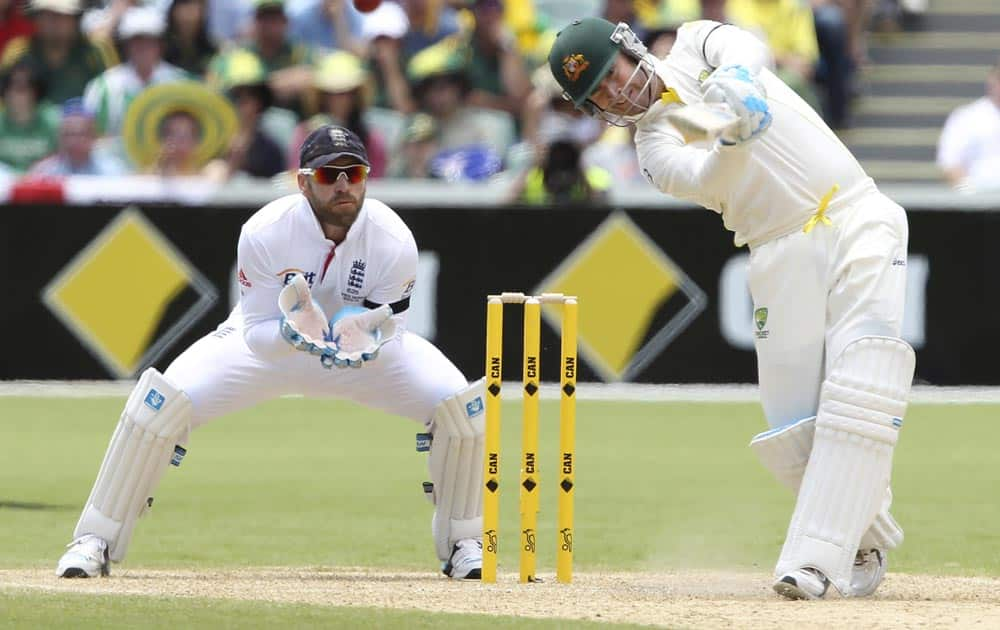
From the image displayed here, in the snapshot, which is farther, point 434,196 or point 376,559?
point 434,196

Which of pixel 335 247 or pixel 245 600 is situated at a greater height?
pixel 335 247

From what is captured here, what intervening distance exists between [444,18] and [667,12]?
185 cm

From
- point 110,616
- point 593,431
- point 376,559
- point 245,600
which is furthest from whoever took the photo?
point 593,431

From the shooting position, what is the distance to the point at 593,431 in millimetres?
12516

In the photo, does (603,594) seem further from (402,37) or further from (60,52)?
(60,52)

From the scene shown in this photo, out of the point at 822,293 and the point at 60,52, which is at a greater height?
the point at 60,52

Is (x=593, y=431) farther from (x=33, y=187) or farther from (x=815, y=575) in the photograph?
(x=815, y=575)

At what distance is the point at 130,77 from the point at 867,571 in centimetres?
1018

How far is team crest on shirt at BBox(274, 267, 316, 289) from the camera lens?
7281mm

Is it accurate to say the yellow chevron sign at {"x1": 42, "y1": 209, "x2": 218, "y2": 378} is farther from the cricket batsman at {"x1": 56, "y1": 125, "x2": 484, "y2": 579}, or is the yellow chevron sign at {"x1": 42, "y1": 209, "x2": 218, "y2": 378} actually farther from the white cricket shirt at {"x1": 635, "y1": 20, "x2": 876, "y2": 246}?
the white cricket shirt at {"x1": 635, "y1": 20, "x2": 876, "y2": 246}

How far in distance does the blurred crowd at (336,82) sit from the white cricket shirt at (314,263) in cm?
689

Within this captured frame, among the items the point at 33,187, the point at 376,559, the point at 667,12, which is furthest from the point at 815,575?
the point at 667,12

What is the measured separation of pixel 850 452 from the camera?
6.57m

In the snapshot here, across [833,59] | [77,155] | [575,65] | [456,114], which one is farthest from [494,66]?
[575,65]
